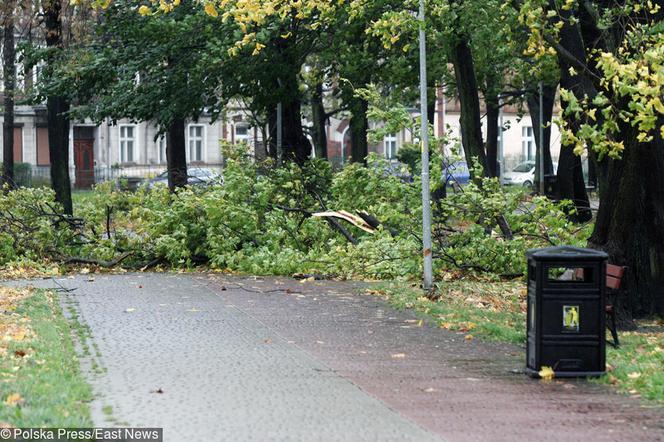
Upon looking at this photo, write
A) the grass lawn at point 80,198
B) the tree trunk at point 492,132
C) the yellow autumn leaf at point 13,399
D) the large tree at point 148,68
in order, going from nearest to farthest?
the yellow autumn leaf at point 13,399 → the large tree at point 148,68 → the tree trunk at point 492,132 → the grass lawn at point 80,198

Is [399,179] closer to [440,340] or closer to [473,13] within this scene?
[473,13]

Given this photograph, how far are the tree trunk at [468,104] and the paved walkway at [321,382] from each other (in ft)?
33.5

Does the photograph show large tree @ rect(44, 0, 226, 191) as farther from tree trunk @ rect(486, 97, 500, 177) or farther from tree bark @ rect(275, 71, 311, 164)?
tree trunk @ rect(486, 97, 500, 177)

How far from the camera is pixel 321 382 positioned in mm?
9891

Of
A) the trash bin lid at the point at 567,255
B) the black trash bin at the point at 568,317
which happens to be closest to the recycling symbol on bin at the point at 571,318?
the black trash bin at the point at 568,317

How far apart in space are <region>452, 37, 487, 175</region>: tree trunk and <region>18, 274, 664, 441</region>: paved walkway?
1021 centimetres

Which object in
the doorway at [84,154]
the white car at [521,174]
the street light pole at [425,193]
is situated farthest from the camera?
the doorway at [84,154]

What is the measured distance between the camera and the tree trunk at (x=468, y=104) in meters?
24.9

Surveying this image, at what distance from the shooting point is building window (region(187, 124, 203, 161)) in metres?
80.2

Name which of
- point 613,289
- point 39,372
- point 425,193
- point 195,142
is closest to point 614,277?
point 613,289

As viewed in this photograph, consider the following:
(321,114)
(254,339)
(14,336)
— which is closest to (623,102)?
(254,339)

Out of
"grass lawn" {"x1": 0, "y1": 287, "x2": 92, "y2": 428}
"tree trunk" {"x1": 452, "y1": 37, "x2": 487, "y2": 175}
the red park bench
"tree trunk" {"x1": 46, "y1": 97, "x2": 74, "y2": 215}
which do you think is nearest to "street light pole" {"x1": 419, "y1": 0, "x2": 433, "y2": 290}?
the red park bench

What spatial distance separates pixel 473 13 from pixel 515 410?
1340 cm

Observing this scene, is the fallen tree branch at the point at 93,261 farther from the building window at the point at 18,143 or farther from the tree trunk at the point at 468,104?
the building window at the point at 18,143
